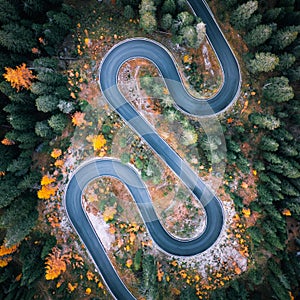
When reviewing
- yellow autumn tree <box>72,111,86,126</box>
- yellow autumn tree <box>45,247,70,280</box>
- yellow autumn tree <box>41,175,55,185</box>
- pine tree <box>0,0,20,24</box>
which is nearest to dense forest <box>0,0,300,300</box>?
pine tree <box>0,0,20,24</box>

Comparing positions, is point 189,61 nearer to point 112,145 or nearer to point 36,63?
point 112,145

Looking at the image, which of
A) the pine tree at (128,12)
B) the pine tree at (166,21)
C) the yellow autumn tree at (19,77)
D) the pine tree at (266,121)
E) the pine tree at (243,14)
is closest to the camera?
the yellow autumn tree at (19,77)

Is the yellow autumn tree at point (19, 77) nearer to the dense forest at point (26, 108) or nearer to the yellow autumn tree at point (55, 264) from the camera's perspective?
the dense forest at point (26, 108)

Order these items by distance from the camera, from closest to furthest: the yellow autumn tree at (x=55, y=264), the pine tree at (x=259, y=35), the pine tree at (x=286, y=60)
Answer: the pine tree at (x=259, y=35) → the pine tree at (x=286, y=60) → the yellow autumn tree at (x=55, y=264)

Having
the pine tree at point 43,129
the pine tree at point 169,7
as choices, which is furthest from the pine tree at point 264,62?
the pine tree at point 43,129

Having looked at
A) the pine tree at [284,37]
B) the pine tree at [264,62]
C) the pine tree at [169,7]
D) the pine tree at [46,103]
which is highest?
the pine tree at [169,7]

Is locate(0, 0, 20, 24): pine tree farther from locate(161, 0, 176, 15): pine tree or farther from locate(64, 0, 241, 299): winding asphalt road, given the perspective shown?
locate(161, 0, 176, 15): pine tree
